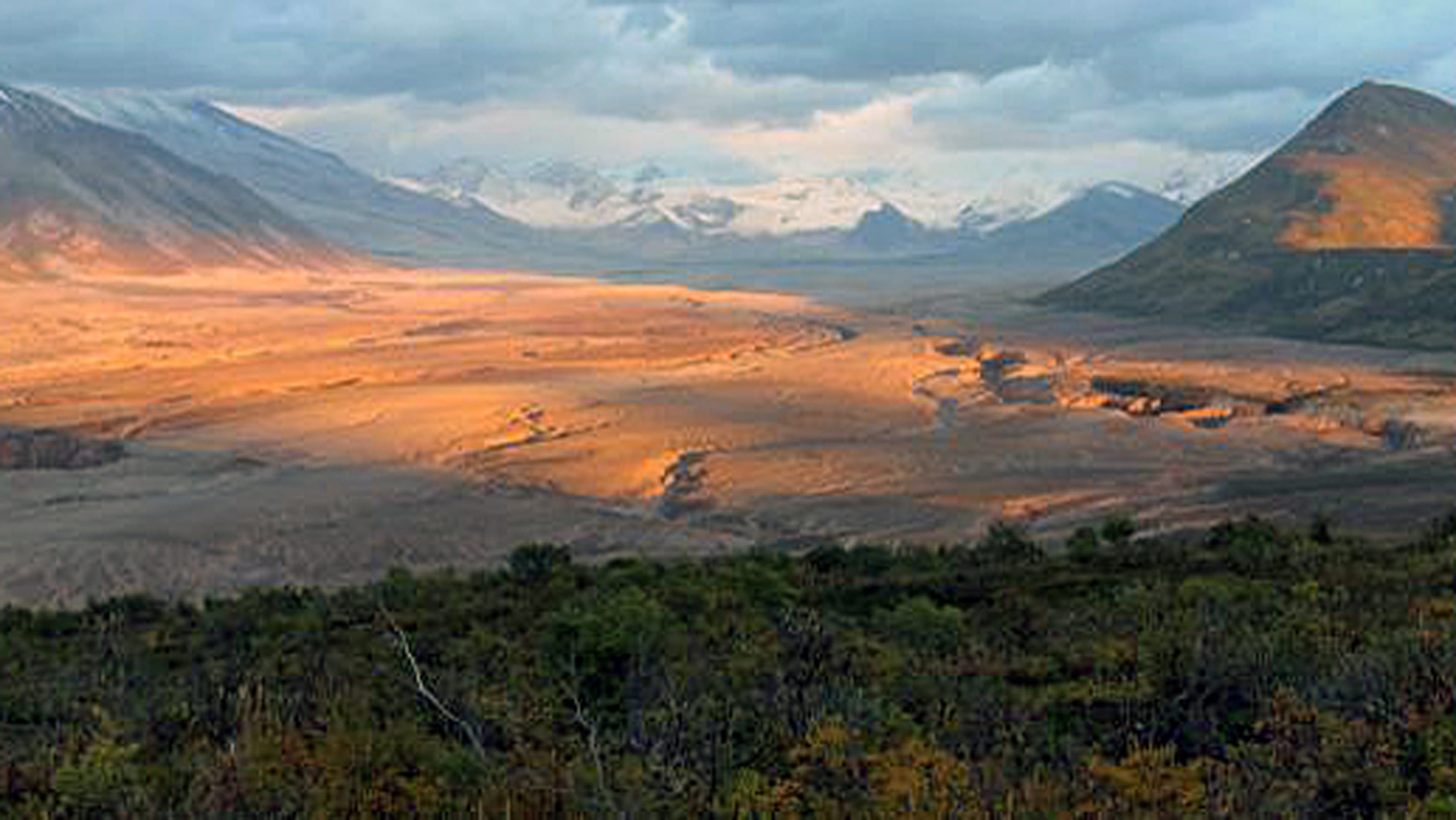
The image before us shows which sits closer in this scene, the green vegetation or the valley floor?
the green vegetation

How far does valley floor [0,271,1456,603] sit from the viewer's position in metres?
44.5

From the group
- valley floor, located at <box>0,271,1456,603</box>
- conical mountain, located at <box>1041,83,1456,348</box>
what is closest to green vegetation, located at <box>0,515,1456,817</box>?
valley floor, located at <box>0,271,1456,603</box>

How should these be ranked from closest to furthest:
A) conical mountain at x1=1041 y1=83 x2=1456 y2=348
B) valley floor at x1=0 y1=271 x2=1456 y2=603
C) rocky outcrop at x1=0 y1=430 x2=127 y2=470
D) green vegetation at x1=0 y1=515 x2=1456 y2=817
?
green vegetation at x1=0 y1=515 x2=1456 y2=817 < valley floor at x1=0 y1=271 x2=1456 y2=603 < rocky outcrop at x1=0 y1=430 x2=127 y2=470 < conical mountain at x1=1041 y1=83 x2=1456 y2=348

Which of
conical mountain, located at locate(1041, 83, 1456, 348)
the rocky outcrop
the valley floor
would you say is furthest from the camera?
conical mountain, located at locate(1041, 83, 1456, 348)

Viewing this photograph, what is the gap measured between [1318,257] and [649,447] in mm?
110170

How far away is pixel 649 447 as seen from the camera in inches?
2436

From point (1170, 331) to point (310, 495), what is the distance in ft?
317

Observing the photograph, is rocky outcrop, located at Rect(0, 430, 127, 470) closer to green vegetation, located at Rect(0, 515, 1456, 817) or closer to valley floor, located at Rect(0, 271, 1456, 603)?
valley floor, located at Rect(0, 271, 1456, 603)

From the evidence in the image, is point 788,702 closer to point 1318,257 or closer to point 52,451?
point 52,451

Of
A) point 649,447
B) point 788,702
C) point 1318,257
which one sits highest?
point 1318,257

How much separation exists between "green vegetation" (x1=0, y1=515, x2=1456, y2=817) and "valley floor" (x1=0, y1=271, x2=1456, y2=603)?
17.8m

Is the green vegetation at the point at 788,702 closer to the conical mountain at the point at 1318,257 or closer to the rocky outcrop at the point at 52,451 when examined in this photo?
the rocky outcrop at the point at 52,451

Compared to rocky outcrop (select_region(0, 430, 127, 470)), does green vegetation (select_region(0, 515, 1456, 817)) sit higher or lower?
higher

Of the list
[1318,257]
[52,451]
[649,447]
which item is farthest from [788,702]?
[1318,257]
